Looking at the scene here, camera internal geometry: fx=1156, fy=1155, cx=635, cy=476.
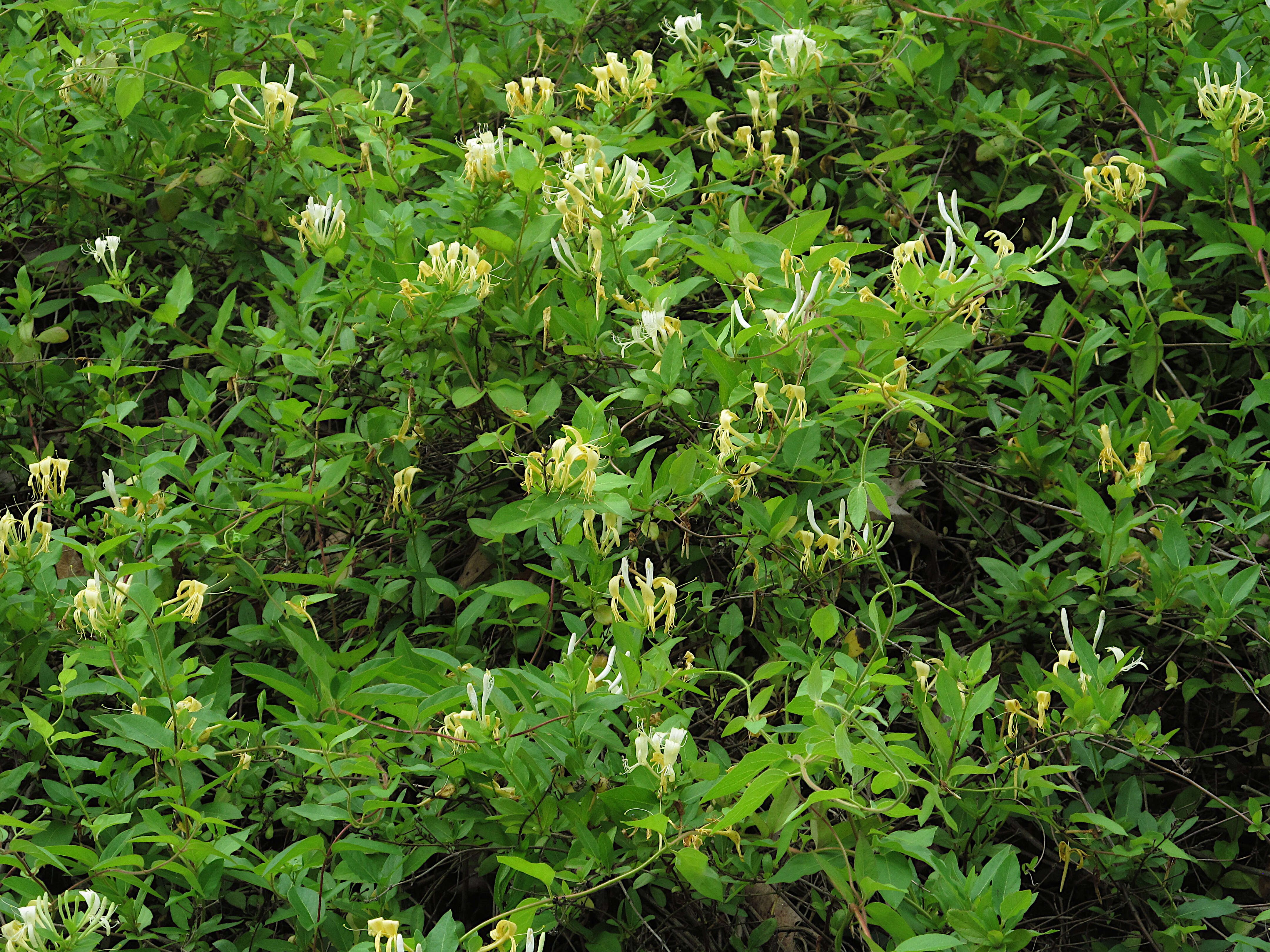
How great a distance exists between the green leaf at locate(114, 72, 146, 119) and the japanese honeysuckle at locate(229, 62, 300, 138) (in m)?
0.17

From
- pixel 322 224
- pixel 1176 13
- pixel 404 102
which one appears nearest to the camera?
pixel 322 224

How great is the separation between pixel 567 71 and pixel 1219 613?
1.73m

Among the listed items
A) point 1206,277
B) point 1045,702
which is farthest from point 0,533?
point 1206,277

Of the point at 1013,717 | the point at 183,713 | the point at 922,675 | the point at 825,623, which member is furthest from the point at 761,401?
the point at 183,713

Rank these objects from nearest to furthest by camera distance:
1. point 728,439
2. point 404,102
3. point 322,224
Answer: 1. point 728,439
2. point 322,224
3. point 404,102

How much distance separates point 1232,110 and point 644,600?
135 cm

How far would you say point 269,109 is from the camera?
78.5 inches

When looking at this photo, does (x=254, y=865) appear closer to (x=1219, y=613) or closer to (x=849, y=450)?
(x=849, y=450)

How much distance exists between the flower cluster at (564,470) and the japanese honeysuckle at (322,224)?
0.67 m

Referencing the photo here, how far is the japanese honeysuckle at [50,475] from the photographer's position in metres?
1.86

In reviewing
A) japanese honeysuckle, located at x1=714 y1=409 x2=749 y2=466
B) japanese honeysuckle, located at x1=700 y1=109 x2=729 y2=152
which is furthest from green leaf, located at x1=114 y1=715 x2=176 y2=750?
japanese honeysuckle, located at x1=700 y1=109 x2=729 y2=152

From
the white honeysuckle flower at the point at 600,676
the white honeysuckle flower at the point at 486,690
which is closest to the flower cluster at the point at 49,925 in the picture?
the white honeysuckle flower at the point at 486,690

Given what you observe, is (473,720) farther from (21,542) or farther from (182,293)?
(182,293)

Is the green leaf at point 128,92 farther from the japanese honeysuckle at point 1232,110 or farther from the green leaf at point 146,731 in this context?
the japanese honeysuckle at point 1232,110
